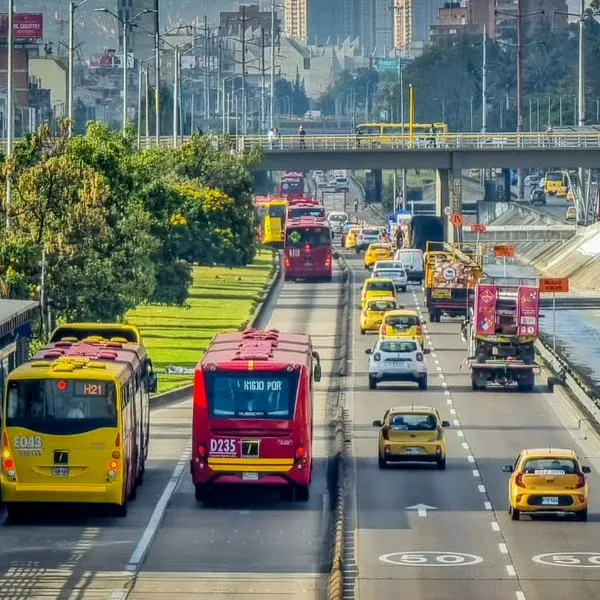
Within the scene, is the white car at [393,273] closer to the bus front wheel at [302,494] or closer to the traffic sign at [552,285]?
the traffic sign at [552,285]

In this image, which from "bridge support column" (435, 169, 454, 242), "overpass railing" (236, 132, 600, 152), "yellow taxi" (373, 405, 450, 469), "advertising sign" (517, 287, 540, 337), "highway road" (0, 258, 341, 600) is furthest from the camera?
"bridge support column" (435, 169, 454, 242)

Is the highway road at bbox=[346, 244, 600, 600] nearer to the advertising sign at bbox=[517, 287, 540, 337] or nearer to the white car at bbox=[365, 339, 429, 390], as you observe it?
the white car at bbox=[365, 339, 429, 390]

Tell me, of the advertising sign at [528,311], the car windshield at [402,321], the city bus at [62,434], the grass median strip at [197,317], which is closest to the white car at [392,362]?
the advertising sign at [528,311]

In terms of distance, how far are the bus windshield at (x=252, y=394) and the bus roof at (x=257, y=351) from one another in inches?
7.2

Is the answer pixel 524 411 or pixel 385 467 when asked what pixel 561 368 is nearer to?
pixel 524 411

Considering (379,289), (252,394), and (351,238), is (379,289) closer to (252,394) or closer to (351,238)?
(252,394)

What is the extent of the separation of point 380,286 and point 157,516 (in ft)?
173

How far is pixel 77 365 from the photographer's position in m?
40.6

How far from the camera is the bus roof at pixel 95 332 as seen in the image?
4953 cm

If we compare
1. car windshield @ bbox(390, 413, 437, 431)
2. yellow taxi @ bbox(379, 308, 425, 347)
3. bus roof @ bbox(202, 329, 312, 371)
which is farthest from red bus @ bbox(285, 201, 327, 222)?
bus roof @ bbox(202, 329, 312, 371)

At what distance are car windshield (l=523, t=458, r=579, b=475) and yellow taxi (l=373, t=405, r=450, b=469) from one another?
7391mm

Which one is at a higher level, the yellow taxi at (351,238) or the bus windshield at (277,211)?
the bus windshield at (277,211)

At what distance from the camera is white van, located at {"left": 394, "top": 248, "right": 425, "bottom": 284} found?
378 ft

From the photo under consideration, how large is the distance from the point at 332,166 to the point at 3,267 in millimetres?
76558
